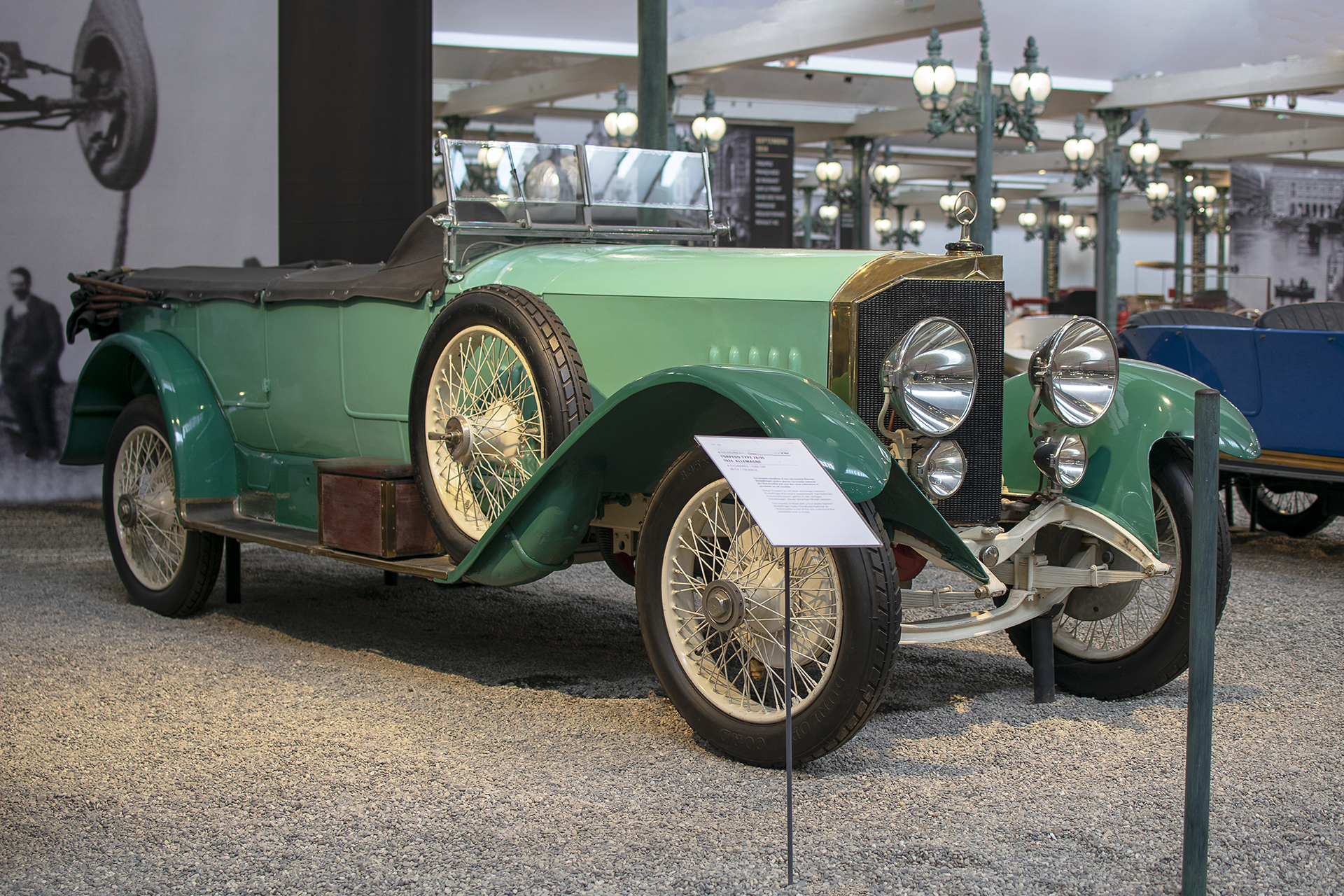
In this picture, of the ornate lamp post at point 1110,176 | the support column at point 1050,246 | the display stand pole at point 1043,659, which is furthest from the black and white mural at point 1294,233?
the display stand pole at point 1043,659

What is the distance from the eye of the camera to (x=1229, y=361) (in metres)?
5.88

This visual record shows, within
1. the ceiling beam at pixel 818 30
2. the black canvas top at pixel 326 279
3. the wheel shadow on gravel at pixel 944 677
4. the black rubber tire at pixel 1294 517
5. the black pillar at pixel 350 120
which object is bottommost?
the wheel shadow on gravel at pixel 944 677

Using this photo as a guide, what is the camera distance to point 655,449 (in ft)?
10.7

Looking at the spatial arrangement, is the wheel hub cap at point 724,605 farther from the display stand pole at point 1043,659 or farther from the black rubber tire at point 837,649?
→ the display stand pole at point 1043,659

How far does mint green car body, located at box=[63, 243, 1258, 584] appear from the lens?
292 cm

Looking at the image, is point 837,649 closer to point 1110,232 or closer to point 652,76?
point 652,76

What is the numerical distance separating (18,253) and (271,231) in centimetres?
141

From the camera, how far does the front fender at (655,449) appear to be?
2.69 m

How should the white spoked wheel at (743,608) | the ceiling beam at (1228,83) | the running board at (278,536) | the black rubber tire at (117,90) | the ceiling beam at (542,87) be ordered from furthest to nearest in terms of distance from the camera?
the ceiling beam at (542,87)
the ceiling beam at (1228,83)
the black rubber tire at (117,90)
the running board at (278,536)
the white spoked wheel at (743,608)

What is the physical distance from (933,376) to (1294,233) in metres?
20.7

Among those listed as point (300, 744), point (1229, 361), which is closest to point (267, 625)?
point (300, 744)

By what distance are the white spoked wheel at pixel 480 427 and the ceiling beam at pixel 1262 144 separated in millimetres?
23404

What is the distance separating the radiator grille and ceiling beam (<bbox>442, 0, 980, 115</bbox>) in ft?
31.9

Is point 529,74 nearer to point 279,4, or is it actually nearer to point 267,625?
point 279,4
